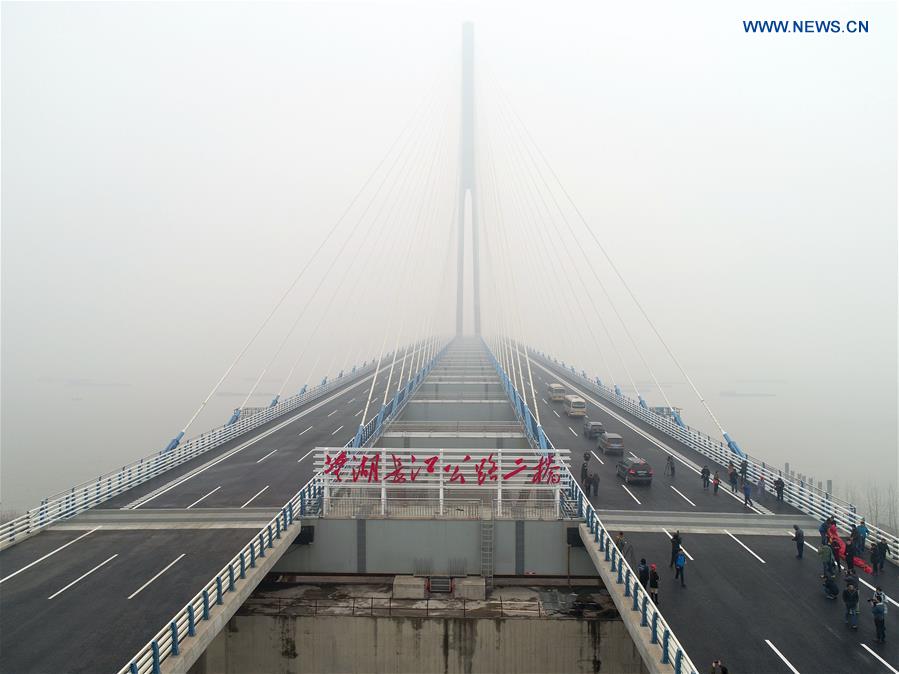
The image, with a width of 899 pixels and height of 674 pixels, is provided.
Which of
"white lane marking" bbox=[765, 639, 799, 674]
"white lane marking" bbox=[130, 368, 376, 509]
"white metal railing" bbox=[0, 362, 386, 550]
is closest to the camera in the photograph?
"white lane marking" bbox=[765, 639, 799, 674]

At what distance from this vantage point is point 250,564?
17.6 m

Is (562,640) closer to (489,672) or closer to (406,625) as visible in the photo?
(489,672)

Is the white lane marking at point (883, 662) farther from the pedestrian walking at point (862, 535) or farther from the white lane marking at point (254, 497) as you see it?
the white lane marking at point (254, 497)

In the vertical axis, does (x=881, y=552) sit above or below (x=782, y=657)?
above

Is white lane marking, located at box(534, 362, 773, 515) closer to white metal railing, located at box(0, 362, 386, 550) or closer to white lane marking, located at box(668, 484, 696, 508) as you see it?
white lane marking, located at box(668, 484, 696, 508)

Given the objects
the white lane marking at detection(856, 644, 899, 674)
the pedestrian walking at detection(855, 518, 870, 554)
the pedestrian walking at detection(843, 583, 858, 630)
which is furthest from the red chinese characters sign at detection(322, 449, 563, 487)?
the white lane marking at detection(856, 644, 899, 674)

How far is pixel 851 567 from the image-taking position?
17.5 m

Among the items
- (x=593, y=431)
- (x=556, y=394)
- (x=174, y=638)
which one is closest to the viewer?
(x=174, y=638)

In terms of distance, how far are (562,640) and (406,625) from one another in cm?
526

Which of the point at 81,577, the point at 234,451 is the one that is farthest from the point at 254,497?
the point at 234,451

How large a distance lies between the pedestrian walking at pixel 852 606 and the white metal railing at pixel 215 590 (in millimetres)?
16626

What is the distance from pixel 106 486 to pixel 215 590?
595 inches

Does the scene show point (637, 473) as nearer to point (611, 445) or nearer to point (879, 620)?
point (611, 445)

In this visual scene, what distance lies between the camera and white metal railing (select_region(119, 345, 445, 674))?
11.9 metres
